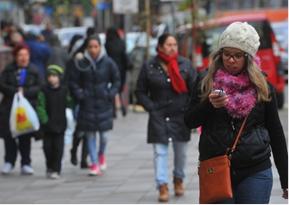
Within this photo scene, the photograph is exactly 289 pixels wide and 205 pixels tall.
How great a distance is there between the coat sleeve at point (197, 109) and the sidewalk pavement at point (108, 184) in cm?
297

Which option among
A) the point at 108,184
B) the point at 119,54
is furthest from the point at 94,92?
the point at 119,54

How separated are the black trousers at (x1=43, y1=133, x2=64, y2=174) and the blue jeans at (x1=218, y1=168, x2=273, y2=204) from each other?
5.69 metres

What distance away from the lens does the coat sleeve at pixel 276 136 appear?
5.40 metres

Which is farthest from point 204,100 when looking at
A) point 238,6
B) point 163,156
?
point 238,6

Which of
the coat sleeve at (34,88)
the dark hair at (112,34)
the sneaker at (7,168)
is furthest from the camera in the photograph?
the dark hair at (112,34)

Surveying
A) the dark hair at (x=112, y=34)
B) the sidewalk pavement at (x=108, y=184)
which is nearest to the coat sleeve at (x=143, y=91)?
the sidewalk pavement at (x=108, y=184)

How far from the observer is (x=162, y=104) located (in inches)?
354

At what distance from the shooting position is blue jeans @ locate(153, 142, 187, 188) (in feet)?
29.1

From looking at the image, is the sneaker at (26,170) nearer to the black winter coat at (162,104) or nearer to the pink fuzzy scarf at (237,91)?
the black winter coat at (162,104)

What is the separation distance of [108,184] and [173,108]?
164 cm

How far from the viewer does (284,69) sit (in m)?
19.8

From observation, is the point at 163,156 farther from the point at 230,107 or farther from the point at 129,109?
the point at 129,109

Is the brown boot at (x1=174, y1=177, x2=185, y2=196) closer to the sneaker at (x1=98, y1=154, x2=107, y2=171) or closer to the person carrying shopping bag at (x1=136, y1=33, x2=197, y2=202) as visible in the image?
the person carrying shopping bag at (x1=136, y1=33, x2=197, y2=202)

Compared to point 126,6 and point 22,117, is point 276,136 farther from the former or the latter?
point 126,6
